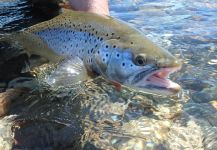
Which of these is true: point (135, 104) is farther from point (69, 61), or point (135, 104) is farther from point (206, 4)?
point (206, 4)

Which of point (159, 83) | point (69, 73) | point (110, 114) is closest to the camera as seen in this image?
point (159, 83)

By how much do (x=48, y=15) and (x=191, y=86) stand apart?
7.80 ft

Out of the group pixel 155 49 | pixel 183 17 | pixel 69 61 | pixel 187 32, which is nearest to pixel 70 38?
pixel 69 61

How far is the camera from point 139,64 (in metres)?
3.38

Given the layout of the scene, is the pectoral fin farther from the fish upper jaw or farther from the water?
the fish upper jaw

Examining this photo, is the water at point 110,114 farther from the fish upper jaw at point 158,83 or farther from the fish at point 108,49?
the fish upper jaw at point 158,83

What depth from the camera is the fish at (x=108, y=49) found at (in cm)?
330

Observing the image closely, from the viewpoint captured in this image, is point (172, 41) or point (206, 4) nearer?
point (172, 41)

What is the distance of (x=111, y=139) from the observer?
10.5 ft

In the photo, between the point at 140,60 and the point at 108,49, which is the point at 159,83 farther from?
the point at 108,49

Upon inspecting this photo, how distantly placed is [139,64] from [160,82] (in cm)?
23

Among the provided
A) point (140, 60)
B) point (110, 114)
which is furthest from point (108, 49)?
point (110, 114)

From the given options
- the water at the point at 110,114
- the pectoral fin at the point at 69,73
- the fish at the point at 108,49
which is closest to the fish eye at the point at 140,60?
the fish at the point at 108,49

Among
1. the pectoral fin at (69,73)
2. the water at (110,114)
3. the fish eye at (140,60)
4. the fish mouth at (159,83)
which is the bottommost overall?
the water at (110,114)
